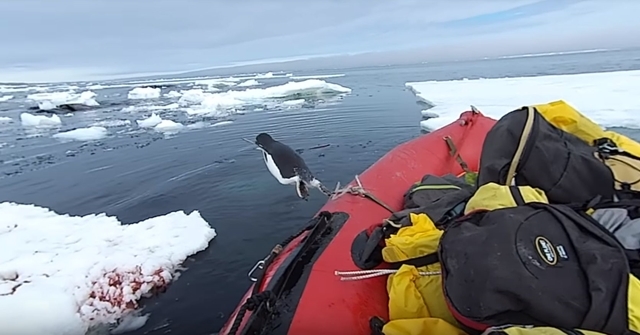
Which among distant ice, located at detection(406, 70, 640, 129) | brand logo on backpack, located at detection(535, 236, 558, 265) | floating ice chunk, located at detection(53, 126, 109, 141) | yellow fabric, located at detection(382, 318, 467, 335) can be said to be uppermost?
brand logo on backpack, located at detection(535, 236, 558, 265)

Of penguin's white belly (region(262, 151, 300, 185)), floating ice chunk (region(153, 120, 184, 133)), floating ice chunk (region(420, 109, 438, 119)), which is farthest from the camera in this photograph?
floating ice chunk (region(153, 120, 184, 133))

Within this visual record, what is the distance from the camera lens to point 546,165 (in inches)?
68.2

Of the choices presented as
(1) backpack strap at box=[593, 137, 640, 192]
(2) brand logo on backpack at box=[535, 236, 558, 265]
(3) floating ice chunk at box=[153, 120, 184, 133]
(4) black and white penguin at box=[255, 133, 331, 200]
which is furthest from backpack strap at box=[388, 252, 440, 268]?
(3) floating ice chunk at box=[153, 120, 184, 133]

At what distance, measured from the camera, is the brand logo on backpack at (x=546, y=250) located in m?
1.15

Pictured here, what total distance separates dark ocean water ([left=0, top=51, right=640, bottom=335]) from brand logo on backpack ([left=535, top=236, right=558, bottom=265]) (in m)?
1.85

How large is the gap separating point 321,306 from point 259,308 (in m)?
0.23

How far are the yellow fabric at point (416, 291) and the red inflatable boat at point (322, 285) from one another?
133 mm

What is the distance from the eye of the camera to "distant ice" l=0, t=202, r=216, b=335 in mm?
2320

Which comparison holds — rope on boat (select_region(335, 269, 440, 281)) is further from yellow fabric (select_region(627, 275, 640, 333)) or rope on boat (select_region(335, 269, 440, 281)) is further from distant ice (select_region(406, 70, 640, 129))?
distant ice (select_region(406, 70, 640, 129))

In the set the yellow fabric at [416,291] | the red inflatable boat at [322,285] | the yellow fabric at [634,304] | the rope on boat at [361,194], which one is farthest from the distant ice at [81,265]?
the yellow fabric at [634,304]

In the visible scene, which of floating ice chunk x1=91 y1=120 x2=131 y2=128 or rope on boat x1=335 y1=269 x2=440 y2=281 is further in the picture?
floating ice chunk x1=91 y1=120 x2=131 y2=128

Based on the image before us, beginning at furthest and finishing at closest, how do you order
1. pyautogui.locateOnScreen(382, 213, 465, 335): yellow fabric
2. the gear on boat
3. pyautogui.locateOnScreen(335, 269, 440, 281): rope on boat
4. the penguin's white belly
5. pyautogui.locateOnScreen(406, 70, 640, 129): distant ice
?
pyautogui.locateOnScreen(406, 70, 640, 129): distant ice < the penguin's white belly < pyautogui.locateOnScreen(335, 269, 440, 281): rope on boat < pyautogui.locateOnScreen(382, 213, 465, 335): yellow fabric < the gear on boat

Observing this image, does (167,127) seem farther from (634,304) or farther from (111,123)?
(634,304)

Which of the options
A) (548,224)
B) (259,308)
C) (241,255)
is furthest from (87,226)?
(548,224)
